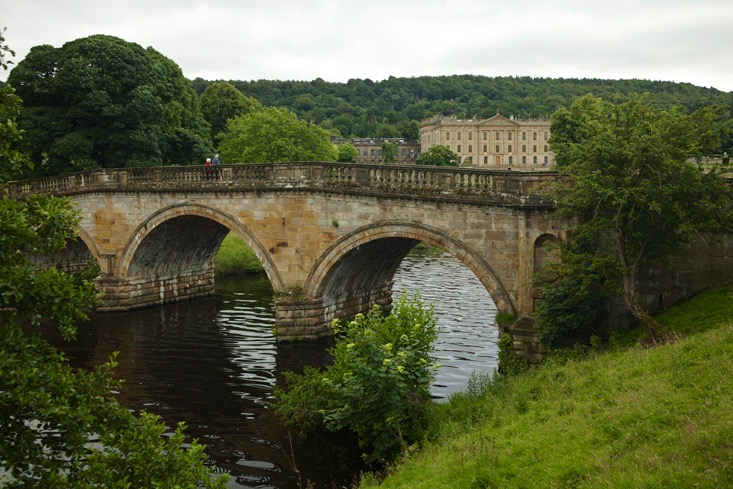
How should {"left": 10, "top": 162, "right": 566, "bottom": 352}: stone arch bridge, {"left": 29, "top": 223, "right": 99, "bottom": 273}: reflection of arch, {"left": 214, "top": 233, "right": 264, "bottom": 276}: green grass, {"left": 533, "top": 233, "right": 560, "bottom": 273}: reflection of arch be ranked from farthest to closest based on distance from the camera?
1. {"left": 214, "top": 233, "right": 264, "bottom": 276}: green grass
2. {"left": 29, "top": 223, "right": 99, "bottom": 273}: reflection of arch
3. {"left": 10, "top": 162, "right": 566, "bottom": 352}: stone arch bridge
4. {"left": 533, "top": 233, "right": 560, "bottom": 273}: reflection of arch

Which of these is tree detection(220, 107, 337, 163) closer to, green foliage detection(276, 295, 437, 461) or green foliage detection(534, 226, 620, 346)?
green foliage detection(534, 226, 620, 346)

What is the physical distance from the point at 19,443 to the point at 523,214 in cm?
1557

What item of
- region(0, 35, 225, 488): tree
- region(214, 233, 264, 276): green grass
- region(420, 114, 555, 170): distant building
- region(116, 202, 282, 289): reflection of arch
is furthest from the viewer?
region(420, 114, 555, 170): distant building

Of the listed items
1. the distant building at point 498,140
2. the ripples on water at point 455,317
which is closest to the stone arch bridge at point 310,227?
the ripples on water at point 455,317

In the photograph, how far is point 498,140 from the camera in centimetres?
14688

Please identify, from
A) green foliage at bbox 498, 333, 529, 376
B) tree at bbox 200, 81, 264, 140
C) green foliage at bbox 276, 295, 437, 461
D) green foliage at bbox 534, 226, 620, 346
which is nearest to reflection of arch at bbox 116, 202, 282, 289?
green foliage at bbox 498, 333, 529, 376

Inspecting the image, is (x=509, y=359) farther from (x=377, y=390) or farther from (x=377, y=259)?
(x=377, y=259)

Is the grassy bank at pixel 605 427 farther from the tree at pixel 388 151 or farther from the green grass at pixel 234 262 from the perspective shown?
the tree at pixel 388 151

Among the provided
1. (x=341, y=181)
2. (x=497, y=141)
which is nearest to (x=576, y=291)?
(x=341, y=181)

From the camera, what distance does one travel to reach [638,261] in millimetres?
17469

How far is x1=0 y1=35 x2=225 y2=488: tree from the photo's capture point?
847 centimetres

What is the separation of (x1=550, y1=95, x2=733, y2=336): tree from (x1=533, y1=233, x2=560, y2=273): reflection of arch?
2.00m

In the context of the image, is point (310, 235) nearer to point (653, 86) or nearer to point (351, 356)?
point (351, 356)

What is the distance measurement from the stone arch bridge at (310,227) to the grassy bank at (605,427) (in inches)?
230
